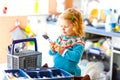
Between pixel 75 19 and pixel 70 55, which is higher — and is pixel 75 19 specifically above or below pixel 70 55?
above

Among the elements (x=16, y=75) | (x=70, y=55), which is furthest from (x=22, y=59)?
(x=70, y=55)

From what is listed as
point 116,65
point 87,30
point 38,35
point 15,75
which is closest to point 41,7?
point 38,35

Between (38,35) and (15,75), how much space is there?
2.30 metres

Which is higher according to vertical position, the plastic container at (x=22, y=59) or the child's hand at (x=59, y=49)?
the child's hand at (x=59, y=49)

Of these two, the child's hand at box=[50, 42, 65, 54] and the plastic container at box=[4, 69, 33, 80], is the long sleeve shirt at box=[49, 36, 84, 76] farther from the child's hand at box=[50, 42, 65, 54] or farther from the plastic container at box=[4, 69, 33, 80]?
the plastic container at box=[4, 69, 33, 80]

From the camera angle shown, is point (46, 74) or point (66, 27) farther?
point (66, 27)

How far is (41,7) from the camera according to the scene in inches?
147

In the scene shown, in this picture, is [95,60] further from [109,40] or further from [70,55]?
[70,55]

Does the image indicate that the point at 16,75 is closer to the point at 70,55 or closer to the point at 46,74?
the point at 46,74

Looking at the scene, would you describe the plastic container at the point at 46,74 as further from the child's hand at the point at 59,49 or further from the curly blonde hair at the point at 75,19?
the curly blonde hair at the point at 75,19

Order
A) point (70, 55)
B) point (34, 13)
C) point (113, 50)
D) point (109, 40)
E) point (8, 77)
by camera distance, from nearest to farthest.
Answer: point (8, 77) → point (70, 55) → point (113, 50) → point (109, 40) → point (34, 13)

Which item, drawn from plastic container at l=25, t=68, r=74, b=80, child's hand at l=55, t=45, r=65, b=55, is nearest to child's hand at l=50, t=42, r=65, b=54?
child's hand at l=55, t=45, r=65, b=55

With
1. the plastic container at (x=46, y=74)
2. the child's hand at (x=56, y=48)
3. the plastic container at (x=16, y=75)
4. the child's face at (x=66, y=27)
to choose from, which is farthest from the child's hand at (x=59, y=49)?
the plastic container at (x=16, y=75)

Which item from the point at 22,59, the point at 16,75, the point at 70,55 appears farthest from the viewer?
the point at 70,55
